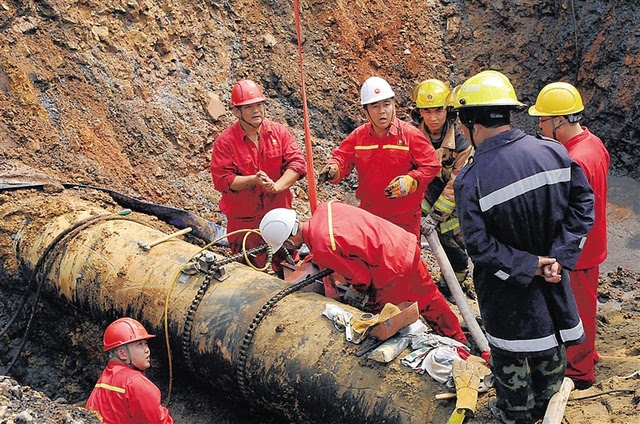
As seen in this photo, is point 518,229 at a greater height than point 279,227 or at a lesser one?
greater

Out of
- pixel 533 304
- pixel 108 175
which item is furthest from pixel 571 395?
pixel 108 175

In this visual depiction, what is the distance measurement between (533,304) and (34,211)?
14.8 ft

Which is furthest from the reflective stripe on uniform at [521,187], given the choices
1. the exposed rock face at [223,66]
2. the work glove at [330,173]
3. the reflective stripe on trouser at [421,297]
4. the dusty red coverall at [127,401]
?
the exposed rock face at [223,66]

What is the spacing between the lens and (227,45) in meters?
9.41

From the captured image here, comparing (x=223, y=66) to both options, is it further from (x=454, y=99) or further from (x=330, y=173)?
(x=454, y=99)

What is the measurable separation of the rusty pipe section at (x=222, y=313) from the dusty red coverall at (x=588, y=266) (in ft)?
5.20

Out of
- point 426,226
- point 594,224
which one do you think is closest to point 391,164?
point 426,226

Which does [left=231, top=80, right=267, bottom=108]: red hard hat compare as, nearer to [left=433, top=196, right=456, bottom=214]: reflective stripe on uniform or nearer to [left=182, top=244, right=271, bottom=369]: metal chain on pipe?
[left=182, top=244, right=271, bottom=369]: metal chain on pipe

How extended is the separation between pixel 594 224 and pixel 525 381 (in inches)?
76.3

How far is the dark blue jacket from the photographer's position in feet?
9.87

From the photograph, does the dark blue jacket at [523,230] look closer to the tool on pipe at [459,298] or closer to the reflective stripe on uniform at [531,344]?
the reflective stripe on uniform at [531,344]

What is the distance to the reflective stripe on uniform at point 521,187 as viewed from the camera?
2998mm

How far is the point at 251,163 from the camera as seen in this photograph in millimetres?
5914

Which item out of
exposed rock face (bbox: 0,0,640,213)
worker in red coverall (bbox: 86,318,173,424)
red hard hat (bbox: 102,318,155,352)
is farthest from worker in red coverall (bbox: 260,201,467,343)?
exposed rock face (bbox: 0,0,640,213)
